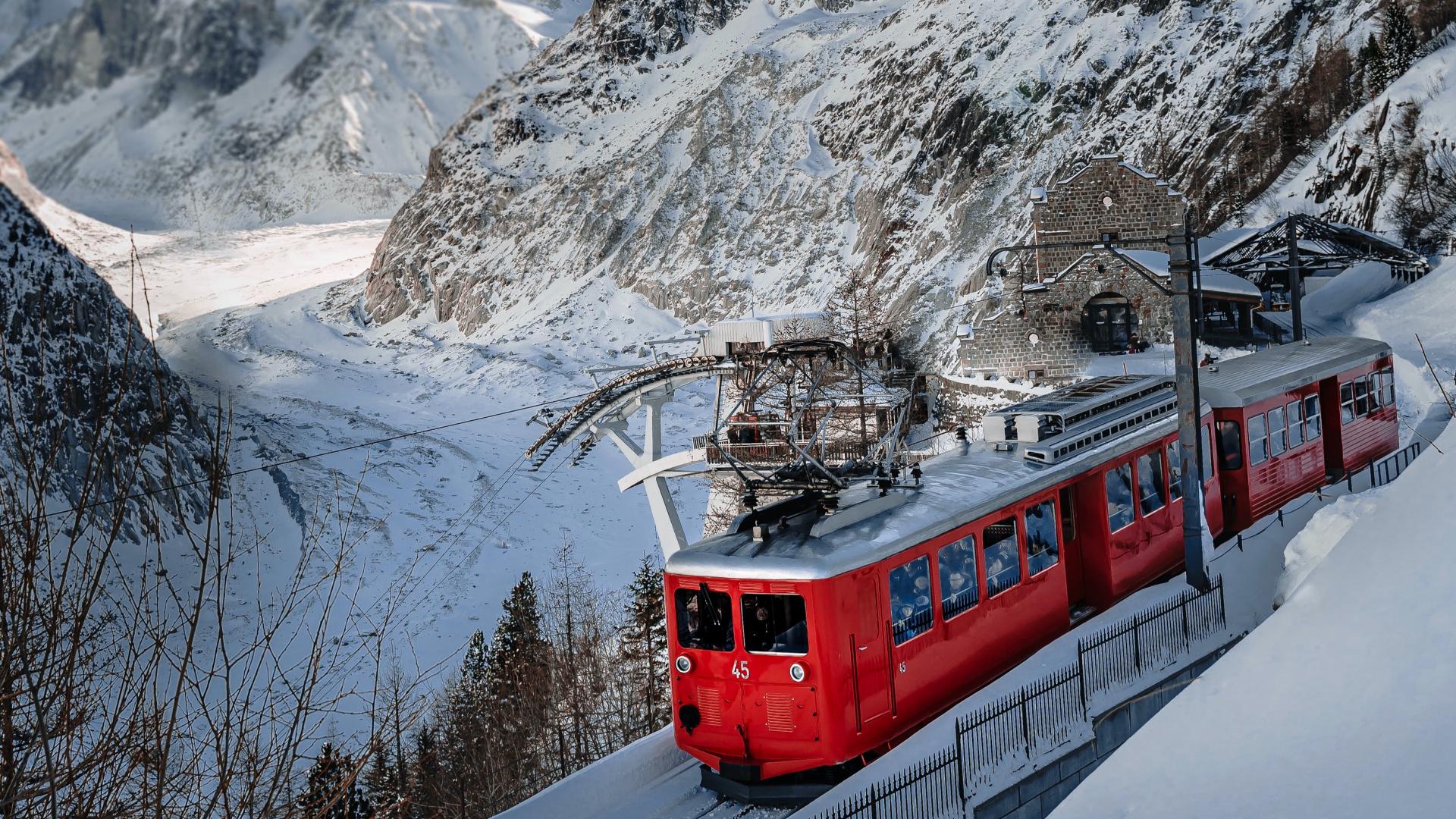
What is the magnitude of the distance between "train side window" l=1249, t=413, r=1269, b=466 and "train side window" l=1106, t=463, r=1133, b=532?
411 cm

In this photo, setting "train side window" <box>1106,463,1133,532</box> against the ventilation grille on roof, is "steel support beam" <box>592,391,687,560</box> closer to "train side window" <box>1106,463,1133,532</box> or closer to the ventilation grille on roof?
the ventilation grille on roof

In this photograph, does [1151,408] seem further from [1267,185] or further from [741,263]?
[741,263]

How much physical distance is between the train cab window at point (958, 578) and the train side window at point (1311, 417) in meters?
11.0

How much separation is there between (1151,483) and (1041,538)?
3.12m

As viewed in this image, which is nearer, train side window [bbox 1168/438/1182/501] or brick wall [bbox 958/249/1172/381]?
train side window [bbox 1168/438/1182/501]

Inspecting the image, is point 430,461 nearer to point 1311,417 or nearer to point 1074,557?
point 1311,417

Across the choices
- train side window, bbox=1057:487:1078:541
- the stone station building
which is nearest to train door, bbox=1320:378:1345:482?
train side window, bbox=1057:487:1078:541

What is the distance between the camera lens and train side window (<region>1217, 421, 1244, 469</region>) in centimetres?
1812

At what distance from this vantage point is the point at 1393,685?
8836 mm

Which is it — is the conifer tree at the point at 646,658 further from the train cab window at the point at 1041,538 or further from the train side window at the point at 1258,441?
the train cab window at the point at 1041,538

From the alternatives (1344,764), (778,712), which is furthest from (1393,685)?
(778,712)

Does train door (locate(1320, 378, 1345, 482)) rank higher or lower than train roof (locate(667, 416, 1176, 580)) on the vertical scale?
lower

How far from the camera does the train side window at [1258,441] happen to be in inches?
723

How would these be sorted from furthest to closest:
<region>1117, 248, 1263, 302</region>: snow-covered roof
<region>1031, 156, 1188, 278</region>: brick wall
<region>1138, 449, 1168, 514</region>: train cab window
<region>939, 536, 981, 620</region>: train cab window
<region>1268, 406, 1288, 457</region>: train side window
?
1. <region>1031, 156, 1188, 278</region>: brick wall
2. <region>1117, 248, 1263, 302</region>: snow-covered roof
3. <region>1268, 406, 1288, 457</region>: train side window
4. <region>1138, 449, 1168, 514</region>: train cab window
5. <region>939, 536, 981, 620</region>: train cab window
